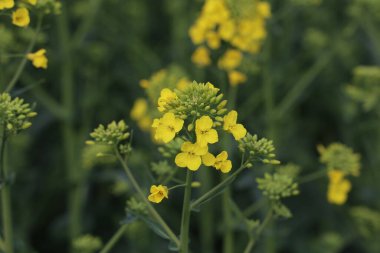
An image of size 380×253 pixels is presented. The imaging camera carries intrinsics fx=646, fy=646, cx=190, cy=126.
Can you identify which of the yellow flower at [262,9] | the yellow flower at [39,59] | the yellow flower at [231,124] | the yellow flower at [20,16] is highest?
the yellow flower at [262,9]

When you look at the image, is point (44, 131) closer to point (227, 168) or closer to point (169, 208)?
point (169, 208)

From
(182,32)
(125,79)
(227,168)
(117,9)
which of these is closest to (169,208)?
(125,79)

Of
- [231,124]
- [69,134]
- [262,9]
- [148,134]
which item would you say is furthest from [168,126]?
[148,134]

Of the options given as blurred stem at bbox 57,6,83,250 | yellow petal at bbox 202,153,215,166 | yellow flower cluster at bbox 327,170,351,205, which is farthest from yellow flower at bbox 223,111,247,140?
blurred stem at bbox 57,6,83,250

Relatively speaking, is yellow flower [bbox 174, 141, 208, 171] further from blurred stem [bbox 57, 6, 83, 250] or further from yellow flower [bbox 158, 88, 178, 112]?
blurred stem [bbox 57, 6, 83, 250]

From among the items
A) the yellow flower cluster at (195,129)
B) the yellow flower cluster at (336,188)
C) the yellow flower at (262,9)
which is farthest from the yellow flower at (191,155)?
the yellow flower at (262,9)

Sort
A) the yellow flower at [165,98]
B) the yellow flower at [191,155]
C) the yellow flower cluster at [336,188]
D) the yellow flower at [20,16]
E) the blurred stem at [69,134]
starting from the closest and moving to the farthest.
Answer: the yellow flower at [191,155] < the yellow flower at [165,98] < the yellow flower at [20,16] < the yellow flower cluster at [336,188] < the blurred stem at [69,134]

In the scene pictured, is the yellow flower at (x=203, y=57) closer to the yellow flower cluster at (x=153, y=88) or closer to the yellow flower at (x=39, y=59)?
the yellow flower cluster at (x=153, y=88)
